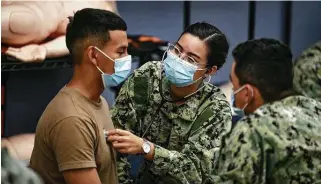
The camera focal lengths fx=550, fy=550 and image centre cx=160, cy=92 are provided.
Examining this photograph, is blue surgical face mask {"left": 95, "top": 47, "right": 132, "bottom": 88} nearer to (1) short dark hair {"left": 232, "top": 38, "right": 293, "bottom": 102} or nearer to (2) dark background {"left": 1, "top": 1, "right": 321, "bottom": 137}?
(1) short dark hair {"left": 232, "top": 38, "right": 293, "bottom": 102}

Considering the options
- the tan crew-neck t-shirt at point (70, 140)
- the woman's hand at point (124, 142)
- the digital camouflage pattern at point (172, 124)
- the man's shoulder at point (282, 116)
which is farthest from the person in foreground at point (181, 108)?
the man's shoulder at point (282, 116)

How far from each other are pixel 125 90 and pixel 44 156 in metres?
0.49

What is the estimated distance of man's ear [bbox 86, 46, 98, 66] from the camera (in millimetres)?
1497

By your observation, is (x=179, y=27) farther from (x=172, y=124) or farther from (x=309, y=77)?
(x=172, y=124)

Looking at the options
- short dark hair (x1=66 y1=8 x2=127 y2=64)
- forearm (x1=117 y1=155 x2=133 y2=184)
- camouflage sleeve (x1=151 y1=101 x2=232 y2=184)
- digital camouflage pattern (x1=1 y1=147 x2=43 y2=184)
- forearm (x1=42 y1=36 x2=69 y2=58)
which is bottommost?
forearm (x1=117 y1=155 x2=133 y2=184)

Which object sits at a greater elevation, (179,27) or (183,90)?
(183,90)

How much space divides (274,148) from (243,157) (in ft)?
0.25

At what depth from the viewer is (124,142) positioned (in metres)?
1.56

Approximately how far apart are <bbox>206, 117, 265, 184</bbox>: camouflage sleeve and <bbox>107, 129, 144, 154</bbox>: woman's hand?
0.34 meters

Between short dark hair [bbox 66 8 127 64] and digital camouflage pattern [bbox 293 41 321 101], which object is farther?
digital camouflage pattern [bbox 293 41 321 101]

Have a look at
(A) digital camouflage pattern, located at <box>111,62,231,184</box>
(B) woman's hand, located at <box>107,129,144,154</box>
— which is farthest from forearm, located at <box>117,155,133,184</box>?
(B) woman's hand, located at <box>107,129,144,154</box>

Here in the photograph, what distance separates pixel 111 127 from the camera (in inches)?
62.7

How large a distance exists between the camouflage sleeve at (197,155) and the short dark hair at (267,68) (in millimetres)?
365

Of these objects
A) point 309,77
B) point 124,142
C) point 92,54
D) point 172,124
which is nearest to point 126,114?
point 172,124
